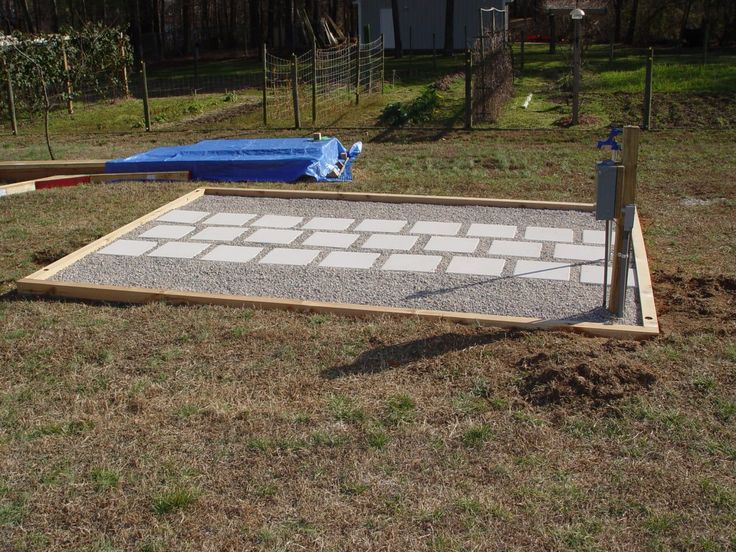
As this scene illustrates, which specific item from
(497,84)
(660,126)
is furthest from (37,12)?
(660,126)

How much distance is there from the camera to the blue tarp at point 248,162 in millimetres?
9914

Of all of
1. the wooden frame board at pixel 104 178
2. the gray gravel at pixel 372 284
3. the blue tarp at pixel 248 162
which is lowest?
the gray gravel at pixel 372 284

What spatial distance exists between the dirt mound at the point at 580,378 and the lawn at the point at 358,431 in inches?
0.5

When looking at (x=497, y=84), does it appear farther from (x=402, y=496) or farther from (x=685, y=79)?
(x=402, y=496)

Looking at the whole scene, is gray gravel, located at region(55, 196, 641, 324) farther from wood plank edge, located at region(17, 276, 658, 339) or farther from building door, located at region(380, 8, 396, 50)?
building door, located at region(380, 8, 396, 50)

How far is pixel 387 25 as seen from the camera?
1181 inches

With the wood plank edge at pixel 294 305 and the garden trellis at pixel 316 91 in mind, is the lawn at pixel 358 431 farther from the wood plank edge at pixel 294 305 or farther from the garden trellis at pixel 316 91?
the garden trellis at pixel 316 91

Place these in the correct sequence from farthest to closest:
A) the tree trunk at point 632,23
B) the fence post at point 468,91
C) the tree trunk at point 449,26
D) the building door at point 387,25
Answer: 1. the tree trunk at point 632,23
2. the building door at point 387,25
3. the tree trunk at point 449,26
4. the fence post at point 468,91

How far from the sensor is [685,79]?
18109 millimetres

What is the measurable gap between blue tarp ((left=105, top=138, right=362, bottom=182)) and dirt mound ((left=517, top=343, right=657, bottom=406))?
19.6ft

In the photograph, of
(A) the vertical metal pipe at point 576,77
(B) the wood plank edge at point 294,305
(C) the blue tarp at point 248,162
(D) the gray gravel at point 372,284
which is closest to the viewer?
(B) the wood plank edge at point 294,305

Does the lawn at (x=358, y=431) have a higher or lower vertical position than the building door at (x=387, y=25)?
lower

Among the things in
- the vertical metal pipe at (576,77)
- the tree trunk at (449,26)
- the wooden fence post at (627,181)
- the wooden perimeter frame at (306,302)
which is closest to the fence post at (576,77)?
the vertical metal pipe at (576,77)

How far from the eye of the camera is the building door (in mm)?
29672
